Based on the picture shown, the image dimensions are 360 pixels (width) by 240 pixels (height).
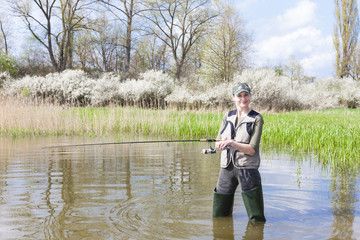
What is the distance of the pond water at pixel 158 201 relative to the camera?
3.71 m

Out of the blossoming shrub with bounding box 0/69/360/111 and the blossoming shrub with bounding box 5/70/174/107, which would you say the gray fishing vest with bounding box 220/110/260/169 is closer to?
the blossoming shrub with bounding box 0/69/360/111

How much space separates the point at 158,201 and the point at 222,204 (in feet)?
3.59

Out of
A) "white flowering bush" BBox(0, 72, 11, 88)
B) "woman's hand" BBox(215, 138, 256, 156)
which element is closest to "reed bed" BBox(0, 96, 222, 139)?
"woman's hand" BBox(215, 138, 256, 156)

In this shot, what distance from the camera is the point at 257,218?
3.87 meters

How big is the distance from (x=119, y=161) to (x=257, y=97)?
22193 mm

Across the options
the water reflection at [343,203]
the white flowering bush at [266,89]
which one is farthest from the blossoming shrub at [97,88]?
the water reflection at [343,203]

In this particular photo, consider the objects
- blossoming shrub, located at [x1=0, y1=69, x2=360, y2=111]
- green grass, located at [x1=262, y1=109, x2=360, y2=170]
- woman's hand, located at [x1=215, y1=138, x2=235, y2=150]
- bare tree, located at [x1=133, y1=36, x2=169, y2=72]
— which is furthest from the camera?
bare tree, located at [x1=133, y1=36, x2=169, y2=72]

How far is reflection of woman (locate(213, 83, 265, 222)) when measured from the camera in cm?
363

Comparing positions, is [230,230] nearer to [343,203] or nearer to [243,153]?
[243,153]

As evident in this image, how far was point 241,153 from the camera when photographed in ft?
12.0

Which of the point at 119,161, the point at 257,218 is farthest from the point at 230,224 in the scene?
the point at 119,161

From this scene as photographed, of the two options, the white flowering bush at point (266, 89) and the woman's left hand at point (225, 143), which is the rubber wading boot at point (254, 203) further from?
the white flowering bush at point (266, 89)

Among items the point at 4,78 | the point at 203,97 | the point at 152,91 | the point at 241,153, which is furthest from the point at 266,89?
the point at 241,153

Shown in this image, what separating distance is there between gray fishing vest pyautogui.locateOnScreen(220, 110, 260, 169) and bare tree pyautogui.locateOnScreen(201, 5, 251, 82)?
31.1 metres
